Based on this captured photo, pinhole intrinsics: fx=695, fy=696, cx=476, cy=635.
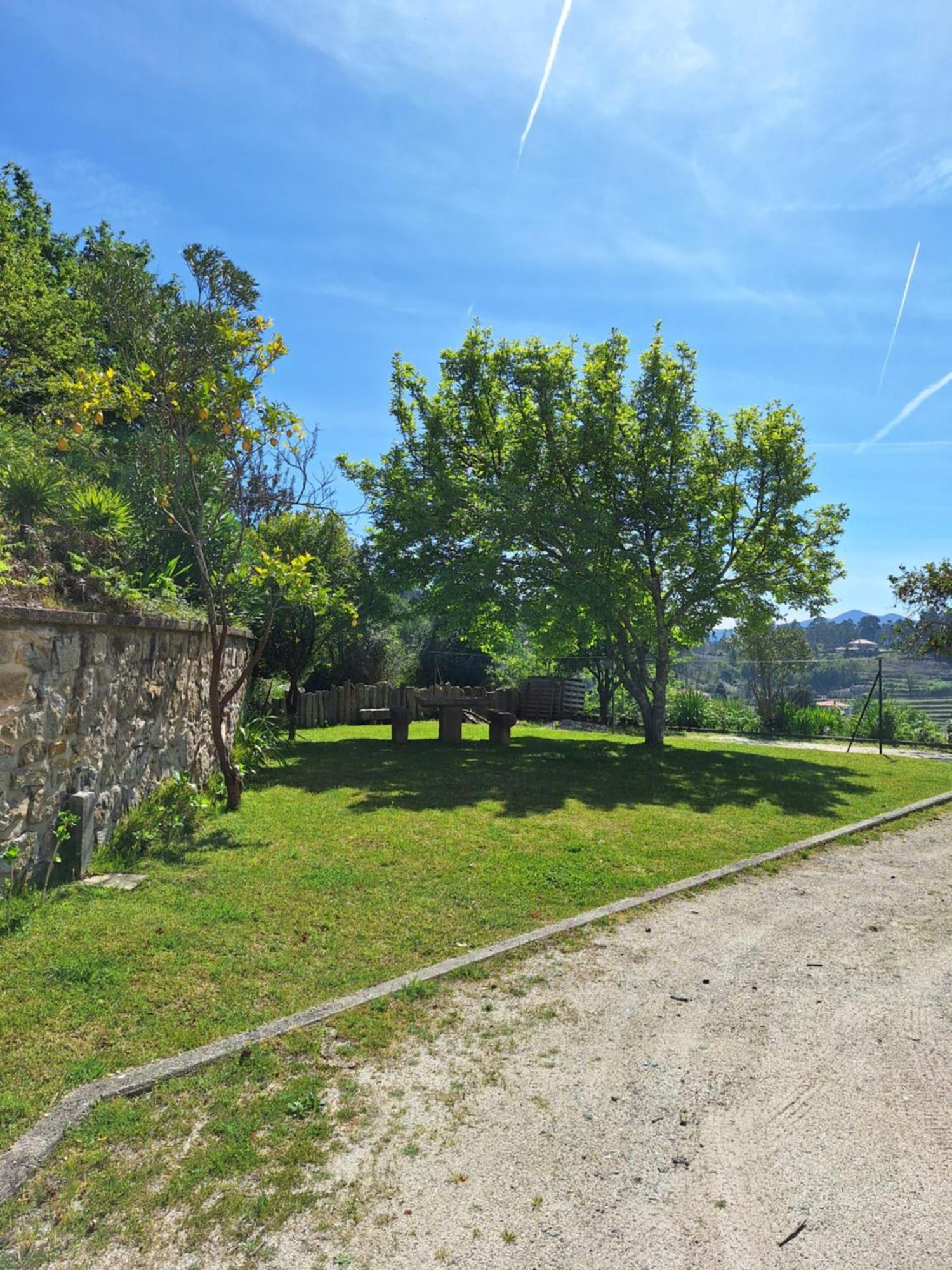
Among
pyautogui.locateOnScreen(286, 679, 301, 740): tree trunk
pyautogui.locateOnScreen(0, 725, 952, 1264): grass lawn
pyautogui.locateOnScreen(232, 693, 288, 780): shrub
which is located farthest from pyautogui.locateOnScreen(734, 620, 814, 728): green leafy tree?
pyautogui.locateOnScreen(232, 693, 288, 780): shrub

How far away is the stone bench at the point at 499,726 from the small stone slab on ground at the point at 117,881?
32.2 ft

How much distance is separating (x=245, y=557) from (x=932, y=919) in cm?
939

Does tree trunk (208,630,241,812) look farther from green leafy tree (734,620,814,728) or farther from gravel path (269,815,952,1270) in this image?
green leafy tree (734,620,814,728)

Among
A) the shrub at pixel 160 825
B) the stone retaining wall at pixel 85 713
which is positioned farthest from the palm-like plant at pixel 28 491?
the shrub at pixel 160 825

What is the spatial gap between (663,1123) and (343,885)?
3187 millimetres

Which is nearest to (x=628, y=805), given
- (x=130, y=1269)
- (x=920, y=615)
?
(x=130, y=1269)

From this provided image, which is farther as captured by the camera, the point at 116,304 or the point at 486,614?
the point at 486,614

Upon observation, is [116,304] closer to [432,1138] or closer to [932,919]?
[432,1138]

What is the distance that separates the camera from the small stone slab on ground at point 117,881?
A: 5012mm

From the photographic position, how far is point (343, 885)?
5.44m

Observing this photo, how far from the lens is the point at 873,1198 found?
239 centimetres

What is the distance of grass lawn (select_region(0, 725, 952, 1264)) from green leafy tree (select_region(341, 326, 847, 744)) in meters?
5.44

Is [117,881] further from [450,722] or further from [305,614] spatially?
[305,614]

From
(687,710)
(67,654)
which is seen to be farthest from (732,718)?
(67,654)
